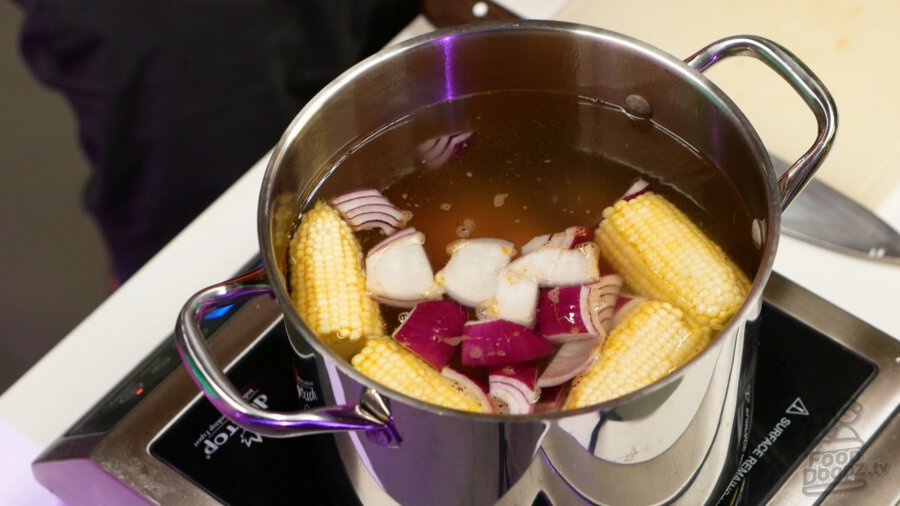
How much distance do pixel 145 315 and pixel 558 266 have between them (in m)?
0.42

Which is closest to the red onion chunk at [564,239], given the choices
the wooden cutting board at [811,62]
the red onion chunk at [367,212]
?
the red onion chunk at [367,212]

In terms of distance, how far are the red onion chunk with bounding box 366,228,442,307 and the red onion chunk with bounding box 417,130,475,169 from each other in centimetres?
10

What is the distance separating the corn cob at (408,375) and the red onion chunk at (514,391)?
0.06ft

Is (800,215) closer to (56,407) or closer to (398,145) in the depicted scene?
(398,145)

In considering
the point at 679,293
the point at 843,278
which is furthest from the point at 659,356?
the point at 843,278

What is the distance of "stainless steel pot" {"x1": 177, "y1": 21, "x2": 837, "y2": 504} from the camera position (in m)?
0.55

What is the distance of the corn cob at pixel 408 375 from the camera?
640 mm

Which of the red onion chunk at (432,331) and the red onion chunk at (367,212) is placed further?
the red onion chunk at (367,212)

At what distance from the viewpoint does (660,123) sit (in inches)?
31.2

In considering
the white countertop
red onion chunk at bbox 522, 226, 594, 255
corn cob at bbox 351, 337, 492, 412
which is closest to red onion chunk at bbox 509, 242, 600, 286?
red onion chunk at bbox 522, 226, 594, 255

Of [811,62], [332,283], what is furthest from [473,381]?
[811,62]

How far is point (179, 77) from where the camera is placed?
1.36 meters

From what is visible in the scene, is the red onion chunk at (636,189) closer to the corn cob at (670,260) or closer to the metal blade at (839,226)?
the corn cob at (670,260)

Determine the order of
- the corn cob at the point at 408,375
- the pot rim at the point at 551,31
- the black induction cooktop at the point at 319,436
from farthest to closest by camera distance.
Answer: the black induction cooktop at the point at 319,436 → the corn cob at the point at 408,375 → the pot rim at the point at 551,31
